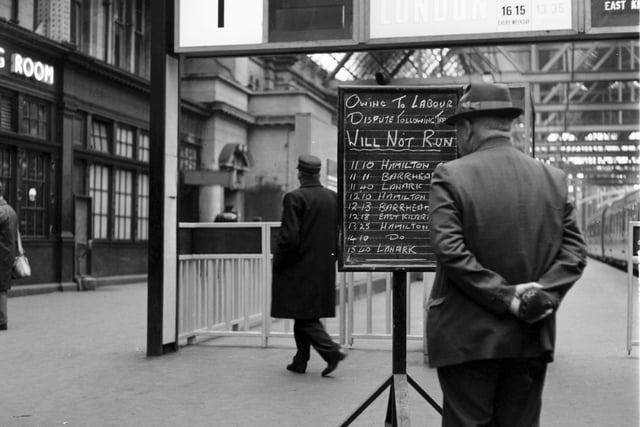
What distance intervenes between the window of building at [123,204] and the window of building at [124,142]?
48 centimetres

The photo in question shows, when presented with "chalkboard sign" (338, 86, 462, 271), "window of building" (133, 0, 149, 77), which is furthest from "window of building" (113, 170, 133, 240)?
"chalkboard sign" (338, 86, 462, 271)

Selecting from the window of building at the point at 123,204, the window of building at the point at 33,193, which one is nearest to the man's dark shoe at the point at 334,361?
the window of building at the point at 33,193

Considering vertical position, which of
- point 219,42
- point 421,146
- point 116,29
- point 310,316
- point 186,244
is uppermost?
point 116,29

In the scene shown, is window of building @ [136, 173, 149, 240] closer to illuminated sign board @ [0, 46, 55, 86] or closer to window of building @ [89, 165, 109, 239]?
window of building @ [89, 165, 109, 239]

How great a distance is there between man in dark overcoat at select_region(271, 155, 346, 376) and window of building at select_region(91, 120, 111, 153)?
1434 centimetres

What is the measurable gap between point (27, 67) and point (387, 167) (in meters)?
14.0

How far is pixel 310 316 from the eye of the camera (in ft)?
24.6

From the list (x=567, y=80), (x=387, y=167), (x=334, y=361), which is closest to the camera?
(x=387, y=167)

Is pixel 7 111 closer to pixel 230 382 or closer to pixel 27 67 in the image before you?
pixel 27 67

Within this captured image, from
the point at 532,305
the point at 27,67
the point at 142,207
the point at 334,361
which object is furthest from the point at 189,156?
the point at 532,305

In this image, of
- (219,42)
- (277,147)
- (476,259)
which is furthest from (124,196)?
(476,259)

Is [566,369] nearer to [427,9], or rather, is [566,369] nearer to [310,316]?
[310,316]

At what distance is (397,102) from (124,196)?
18118 millimetres

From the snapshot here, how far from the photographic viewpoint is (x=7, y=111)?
17.3 m
